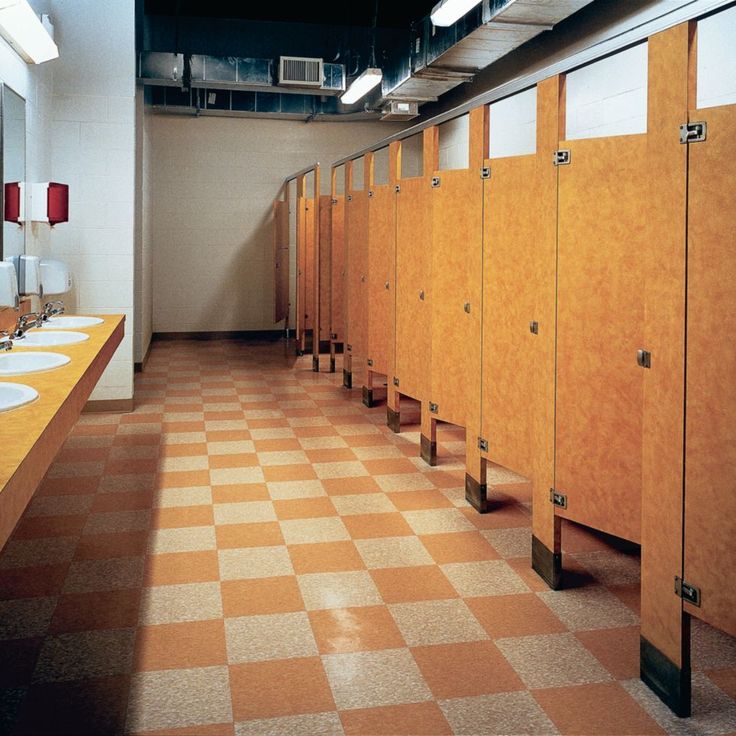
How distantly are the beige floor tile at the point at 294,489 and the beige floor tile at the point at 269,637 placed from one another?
1.36 m

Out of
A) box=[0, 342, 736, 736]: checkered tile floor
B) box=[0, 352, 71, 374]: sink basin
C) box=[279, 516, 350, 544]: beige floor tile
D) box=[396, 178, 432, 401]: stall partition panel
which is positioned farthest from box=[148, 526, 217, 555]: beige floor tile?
box=[396, 178, 432, 401]: stall partition panel

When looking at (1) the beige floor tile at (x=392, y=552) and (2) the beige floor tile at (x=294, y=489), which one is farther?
(2) the beige floor tile at (x=294, y=489)

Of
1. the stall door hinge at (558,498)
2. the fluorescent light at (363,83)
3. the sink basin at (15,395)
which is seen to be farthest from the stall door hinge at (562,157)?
the fluorescent light at (363,83)

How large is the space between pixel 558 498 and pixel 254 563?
4.04 ft

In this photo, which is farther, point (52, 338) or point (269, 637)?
point (52, 338)

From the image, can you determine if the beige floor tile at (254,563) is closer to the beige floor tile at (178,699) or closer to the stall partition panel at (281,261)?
the beige floor tile at (178,699)

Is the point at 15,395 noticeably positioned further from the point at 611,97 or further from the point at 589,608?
the point at 611,97

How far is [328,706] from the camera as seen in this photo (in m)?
2.21

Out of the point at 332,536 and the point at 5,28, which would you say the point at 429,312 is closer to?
the point at 332,536

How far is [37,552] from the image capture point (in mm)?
3332

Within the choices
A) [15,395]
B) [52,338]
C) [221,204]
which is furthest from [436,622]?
[221,204]

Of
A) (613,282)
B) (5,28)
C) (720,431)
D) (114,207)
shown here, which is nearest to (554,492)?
(613,282)

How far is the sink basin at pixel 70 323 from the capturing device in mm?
4414

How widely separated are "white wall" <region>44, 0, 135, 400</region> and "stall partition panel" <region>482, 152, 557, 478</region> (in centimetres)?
337
